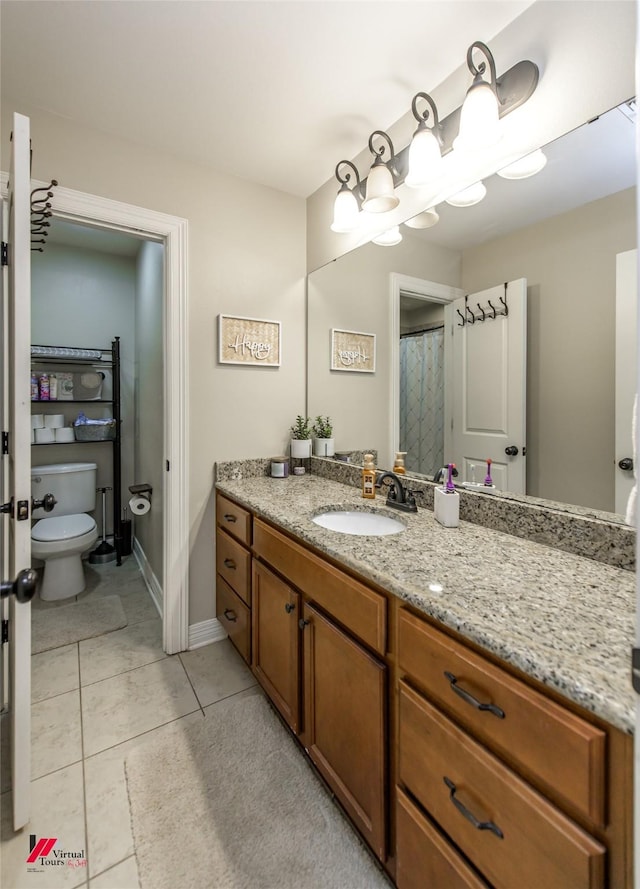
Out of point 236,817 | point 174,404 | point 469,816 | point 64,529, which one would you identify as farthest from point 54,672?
point 469,816

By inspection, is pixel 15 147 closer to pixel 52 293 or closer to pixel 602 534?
pixel 602 534

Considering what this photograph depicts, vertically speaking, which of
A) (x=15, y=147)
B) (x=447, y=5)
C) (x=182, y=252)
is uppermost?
(x=447, y=5)

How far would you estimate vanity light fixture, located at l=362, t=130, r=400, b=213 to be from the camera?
1591mm

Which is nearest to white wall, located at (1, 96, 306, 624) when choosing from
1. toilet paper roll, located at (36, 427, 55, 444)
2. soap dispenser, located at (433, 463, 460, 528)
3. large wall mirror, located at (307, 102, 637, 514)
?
large wall mirror, located at (307, 102, 637, 514)

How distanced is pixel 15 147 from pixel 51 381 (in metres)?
2.34

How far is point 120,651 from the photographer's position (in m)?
2.03

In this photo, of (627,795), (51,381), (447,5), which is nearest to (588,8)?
(447,5)

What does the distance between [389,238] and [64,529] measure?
103 inches

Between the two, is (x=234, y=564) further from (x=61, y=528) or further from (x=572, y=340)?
(x=572, y=340)

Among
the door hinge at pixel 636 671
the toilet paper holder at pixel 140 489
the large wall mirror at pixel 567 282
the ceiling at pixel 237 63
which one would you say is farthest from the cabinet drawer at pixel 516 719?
the toilet paper holder at pixel 140 489

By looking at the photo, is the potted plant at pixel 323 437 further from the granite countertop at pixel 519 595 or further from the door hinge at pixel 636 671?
the door hinge at pixel 636 671

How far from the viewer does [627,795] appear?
1.73ft

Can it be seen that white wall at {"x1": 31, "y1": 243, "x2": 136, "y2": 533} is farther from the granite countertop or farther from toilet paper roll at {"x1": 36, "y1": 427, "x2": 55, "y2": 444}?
the granite countertop

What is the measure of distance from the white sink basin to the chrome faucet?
0.25ft
